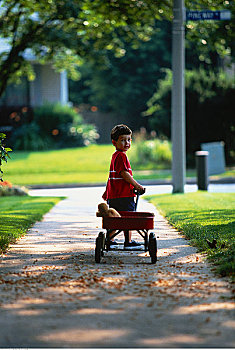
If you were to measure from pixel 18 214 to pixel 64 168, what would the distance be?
1459 cm

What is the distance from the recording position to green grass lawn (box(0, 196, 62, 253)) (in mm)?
9570

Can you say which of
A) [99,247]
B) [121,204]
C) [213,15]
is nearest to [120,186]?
[121,204]

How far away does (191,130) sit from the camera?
27.4 m

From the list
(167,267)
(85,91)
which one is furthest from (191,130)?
(85,91)

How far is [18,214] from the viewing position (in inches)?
494

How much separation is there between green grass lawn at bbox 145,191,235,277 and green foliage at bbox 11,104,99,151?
64.7 ft

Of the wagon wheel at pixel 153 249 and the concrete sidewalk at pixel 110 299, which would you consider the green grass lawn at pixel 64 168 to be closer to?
the concrete sidewalk at pixel 110 299

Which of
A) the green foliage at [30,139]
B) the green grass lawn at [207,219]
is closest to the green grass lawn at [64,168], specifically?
the green foliage at [30,139]

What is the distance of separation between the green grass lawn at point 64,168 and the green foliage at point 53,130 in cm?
174

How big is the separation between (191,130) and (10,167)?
7.45m

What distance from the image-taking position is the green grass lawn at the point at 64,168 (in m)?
23.5

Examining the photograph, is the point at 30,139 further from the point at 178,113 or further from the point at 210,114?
the point at 178,113

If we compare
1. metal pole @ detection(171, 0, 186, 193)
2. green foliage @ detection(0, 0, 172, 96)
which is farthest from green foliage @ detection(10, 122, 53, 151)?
metal pole @ detection(171, 0, 186, 193)

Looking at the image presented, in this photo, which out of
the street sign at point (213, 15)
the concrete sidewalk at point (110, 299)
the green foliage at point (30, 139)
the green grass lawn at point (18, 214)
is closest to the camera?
the concrete sidewalk at point (110, 299)
